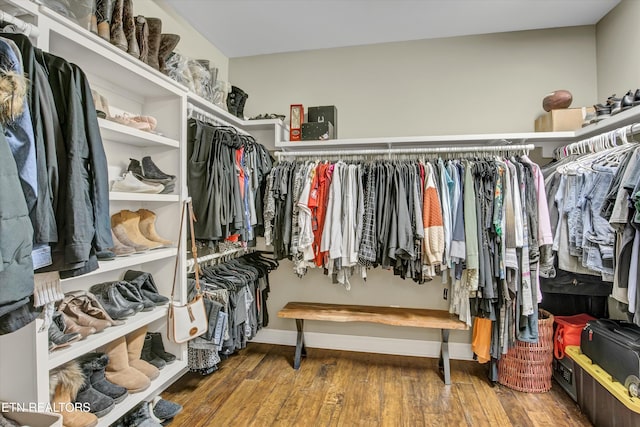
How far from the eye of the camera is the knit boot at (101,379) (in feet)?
5.03

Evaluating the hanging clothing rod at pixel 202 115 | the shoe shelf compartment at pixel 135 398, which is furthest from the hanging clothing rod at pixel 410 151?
the shoe shelf compartment at pixel 135 398

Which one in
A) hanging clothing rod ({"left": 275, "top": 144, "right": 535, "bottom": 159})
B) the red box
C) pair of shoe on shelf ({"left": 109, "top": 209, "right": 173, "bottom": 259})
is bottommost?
pair of shoe on shelf ({"left": 109, "top": 209, "right": 173, "bottom": 259})

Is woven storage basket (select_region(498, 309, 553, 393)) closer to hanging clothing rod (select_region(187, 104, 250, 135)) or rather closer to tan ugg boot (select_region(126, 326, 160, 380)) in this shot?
tan ugg boot (select_region(126, 326, 160, 380))

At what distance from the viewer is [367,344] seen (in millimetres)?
2908

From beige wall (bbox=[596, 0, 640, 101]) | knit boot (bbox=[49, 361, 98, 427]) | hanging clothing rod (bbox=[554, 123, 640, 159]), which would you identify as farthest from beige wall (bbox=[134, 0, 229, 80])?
beige wall (bbox=[596, 0, 640, 101])

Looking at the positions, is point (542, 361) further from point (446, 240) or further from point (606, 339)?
point (446, 240)

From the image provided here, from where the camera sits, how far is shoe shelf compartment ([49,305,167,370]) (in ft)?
4.17

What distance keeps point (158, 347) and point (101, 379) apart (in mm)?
429

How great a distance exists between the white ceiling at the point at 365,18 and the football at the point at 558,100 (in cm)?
61

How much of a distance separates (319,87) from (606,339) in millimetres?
2750

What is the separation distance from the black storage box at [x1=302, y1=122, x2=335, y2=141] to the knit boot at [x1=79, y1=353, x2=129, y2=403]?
199 centimetres

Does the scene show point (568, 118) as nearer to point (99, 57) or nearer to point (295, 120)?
point (295, 120)

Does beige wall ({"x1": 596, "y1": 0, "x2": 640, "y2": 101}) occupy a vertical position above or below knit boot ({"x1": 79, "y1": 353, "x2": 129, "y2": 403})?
above

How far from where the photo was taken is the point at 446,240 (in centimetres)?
223
